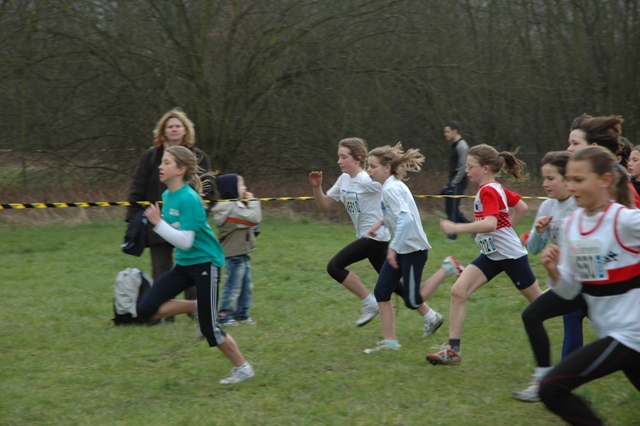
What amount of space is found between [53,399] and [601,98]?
1331 cm

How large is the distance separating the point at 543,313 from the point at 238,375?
6.74 feet

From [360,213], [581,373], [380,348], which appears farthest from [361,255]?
[581,373]

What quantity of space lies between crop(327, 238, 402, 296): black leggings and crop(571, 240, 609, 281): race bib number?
281 cm

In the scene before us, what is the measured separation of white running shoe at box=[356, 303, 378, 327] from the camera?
6500mm

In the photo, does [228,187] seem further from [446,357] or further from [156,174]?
[446,357]

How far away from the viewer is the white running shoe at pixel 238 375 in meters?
5.02

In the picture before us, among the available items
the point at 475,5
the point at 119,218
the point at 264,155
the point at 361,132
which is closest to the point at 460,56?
the point at 475,5

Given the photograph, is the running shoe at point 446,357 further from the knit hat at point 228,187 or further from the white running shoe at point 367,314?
the knit hat at point 228,187

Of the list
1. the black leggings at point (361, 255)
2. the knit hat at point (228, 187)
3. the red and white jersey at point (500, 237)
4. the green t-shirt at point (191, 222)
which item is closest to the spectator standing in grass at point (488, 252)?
the red and white jersey at point (500, 237)

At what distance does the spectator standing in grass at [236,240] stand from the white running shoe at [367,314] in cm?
102

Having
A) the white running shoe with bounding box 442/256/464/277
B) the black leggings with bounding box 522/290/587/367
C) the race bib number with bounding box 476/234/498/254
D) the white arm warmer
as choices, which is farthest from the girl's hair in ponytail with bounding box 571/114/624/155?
the white arm warmer

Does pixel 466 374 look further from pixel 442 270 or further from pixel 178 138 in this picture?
pixel 178 138

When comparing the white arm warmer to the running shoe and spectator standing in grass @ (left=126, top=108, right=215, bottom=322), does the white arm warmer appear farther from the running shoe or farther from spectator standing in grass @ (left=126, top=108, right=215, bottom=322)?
the running shoe

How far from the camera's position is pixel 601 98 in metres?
15.2
